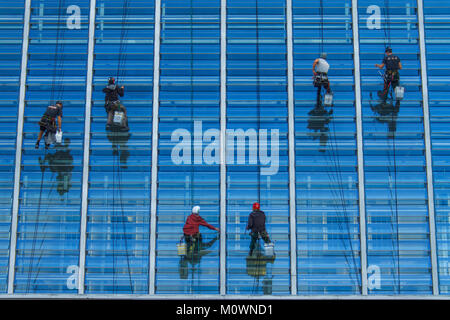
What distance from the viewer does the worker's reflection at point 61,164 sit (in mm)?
25391

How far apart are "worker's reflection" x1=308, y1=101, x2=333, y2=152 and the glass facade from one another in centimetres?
8

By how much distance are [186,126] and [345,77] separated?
6.76 metres

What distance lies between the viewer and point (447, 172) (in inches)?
996

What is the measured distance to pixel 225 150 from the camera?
2544 cm

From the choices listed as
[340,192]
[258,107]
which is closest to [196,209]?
[258,107]

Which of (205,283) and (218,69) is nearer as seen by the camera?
(205,283)

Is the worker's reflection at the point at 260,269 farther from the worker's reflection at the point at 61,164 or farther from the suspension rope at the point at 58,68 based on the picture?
the suspension rope at the point at 58,68

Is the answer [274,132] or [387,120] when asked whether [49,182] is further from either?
[387,120]

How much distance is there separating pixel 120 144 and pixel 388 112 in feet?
35.4

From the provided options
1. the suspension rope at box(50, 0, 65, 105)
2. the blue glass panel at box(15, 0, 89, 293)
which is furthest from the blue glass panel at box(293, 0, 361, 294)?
the suspension rope at box(50, 0, 65, 105)

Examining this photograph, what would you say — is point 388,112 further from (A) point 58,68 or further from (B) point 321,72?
(A) point 58,68

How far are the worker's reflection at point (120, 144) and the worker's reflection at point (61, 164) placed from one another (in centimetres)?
172
